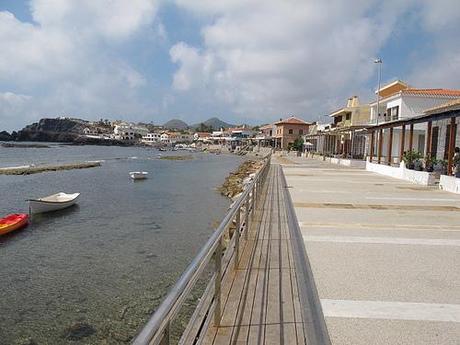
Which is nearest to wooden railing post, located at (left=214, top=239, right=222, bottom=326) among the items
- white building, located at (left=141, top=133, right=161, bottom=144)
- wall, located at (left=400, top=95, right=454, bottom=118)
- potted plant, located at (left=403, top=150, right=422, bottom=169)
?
potted plant, located at (left=403, top=150, right=422, bottom=169)

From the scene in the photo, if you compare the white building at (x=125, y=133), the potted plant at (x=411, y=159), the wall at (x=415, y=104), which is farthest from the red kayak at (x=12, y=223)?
the white building at (x=125, y=133)

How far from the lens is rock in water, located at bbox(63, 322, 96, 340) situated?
7.54m

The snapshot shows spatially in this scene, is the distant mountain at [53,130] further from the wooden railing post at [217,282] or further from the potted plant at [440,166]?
the wooden railing post at [217,282]

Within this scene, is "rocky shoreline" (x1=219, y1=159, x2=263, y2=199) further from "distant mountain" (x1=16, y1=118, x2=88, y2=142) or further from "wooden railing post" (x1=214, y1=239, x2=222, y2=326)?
"distant mountain" (x1=16, y1=118, x2=88, y2=142)

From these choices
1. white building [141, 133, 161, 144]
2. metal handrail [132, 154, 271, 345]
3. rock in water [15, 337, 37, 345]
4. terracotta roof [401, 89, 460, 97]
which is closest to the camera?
metal handrail [132, 154, 271, 345]

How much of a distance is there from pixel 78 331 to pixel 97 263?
168 inches

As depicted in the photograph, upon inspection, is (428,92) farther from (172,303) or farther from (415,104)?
(172,303)

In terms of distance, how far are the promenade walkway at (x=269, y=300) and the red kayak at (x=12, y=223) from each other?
12.1 metres

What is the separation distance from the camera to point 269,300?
4535mm

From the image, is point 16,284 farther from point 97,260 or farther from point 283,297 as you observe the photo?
point 283,297

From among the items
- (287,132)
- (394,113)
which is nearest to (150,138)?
(287,132)

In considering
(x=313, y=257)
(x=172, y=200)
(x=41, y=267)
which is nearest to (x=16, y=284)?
(x=41, y=267)

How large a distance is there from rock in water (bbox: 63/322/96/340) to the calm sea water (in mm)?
59

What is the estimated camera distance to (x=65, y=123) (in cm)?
19362
